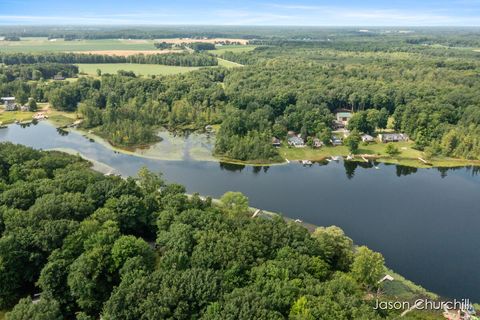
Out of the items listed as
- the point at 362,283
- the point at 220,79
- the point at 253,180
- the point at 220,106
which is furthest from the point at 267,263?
the point at 220,79

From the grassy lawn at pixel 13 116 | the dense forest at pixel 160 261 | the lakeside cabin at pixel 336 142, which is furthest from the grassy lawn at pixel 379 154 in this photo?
the grassy lawn at pixel 13 116

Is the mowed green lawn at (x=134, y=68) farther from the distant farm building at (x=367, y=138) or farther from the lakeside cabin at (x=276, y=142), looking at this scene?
the distant farm building at (x=367, y=138)

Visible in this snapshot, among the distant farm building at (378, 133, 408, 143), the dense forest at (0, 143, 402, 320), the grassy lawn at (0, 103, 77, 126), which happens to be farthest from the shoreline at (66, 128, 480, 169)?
the grassy lawn at (0, 103, 77, 126)

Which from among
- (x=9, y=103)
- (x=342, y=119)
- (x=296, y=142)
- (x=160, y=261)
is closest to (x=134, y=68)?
(x=9, y=103)

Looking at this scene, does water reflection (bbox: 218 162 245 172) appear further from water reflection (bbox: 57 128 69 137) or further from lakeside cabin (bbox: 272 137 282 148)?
water reflection (bbox: 57 128 69 137)

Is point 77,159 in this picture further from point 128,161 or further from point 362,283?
point 362,283
